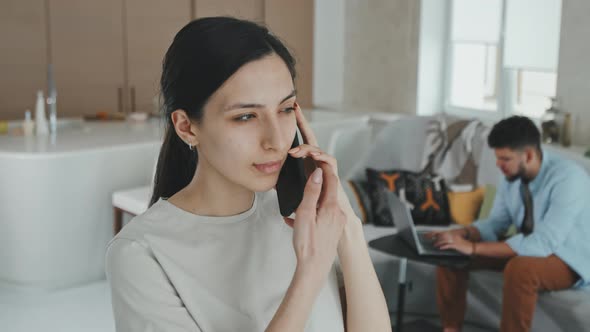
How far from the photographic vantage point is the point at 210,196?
127cm

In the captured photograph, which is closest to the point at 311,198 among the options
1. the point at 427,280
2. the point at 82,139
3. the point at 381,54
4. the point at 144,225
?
the point at 144,225

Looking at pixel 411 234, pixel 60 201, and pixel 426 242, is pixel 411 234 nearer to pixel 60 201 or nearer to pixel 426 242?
pixel 426 242

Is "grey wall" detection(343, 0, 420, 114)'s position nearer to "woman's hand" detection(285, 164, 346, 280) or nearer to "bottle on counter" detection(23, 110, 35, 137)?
"bottle on counter" detection(23, 110, 35, 137)

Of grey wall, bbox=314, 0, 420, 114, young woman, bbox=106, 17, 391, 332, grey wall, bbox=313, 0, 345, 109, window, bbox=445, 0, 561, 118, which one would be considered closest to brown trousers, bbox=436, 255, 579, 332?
window, bbox=445, 0, 561, 118

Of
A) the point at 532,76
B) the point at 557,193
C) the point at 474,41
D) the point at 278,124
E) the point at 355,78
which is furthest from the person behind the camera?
the point at 355,78

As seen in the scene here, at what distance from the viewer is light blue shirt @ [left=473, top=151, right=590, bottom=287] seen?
2994mm

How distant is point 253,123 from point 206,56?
5.0 inches

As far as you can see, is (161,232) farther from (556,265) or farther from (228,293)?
(556,265)

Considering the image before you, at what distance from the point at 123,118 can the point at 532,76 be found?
8.88ft

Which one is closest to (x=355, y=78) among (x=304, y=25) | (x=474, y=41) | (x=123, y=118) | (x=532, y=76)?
(x=304, y=25)

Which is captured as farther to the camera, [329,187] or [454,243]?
[454,243]

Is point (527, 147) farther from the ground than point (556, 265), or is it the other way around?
point (527, 147)

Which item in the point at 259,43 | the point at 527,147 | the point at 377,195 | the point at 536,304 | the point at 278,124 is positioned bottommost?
the point at 536,304

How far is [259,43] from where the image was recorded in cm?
119
